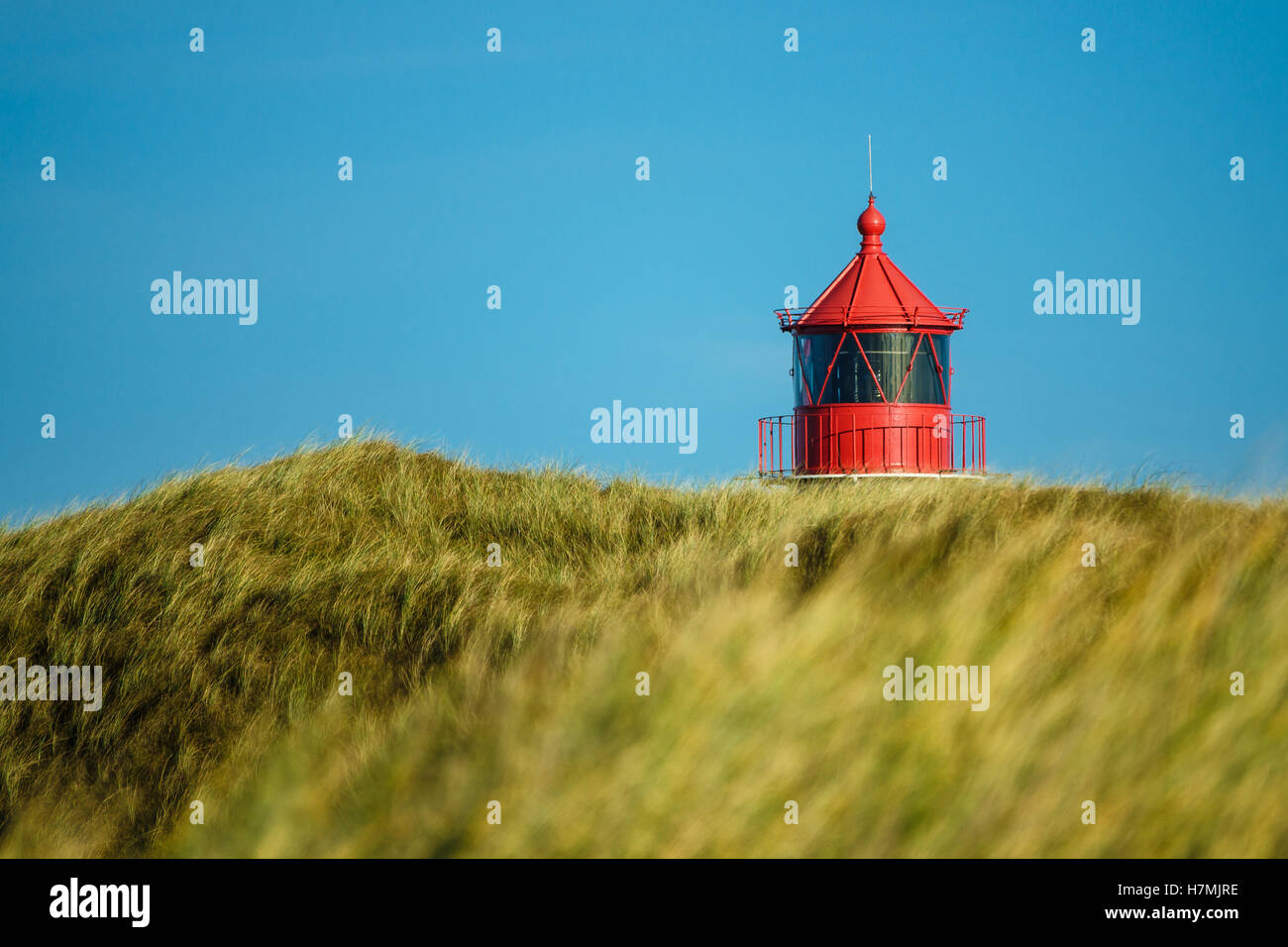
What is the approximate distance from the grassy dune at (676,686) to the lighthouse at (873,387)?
1002 centimetres

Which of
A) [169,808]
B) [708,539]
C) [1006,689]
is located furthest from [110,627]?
[1006,689]

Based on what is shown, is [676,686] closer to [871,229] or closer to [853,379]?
[853,379]

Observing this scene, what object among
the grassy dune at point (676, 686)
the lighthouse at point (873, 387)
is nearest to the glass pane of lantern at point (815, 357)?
the lighthouse at point (873, 387)

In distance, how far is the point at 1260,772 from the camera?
20.0ft

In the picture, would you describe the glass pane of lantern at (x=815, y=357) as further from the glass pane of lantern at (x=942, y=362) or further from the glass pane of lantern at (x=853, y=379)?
the glass pane of lantern at (x=942, y=362)

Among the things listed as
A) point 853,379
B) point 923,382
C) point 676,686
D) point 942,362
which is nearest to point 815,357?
point 853,379

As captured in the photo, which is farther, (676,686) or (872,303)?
(872,303)

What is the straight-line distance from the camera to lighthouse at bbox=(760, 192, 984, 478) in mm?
20859

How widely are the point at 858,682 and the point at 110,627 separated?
18.6 feet

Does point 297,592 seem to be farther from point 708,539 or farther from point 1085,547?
point 1085,547

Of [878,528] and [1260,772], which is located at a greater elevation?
[878,528]

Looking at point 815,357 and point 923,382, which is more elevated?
point 815,357

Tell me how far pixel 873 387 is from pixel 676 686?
14768mm

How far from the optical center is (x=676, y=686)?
6922 millimetres
